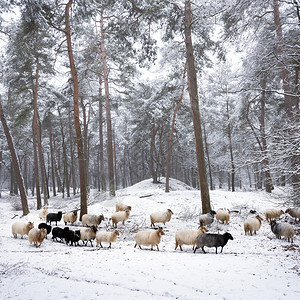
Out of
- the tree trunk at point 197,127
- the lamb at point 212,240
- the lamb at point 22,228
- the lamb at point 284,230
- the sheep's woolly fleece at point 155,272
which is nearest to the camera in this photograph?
the sheep's woolly fleece at point 155,272

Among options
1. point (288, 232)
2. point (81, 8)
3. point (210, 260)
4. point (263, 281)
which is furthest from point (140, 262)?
point (81, 8)

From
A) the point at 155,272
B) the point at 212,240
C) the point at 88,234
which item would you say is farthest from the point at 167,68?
the point at 155,272

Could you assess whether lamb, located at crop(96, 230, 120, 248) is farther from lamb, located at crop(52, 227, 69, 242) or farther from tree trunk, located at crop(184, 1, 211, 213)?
tree trunk, located at crop(184, 1, 211, 213)

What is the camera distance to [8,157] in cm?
3142

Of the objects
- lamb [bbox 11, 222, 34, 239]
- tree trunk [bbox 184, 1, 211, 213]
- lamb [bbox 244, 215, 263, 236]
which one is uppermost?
tree trunk [bbox 184, 1, 211, 213]

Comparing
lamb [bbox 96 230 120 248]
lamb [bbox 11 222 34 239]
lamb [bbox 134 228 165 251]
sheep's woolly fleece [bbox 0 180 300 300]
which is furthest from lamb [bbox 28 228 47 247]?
lamb [bbox 134 228 165 251]

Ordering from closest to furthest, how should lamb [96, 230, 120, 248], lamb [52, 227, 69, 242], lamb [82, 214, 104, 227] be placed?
lamb [96, 230, 120, 248], lamb [52, 227, 69, 242], lamb [82, 214, 104, 227]

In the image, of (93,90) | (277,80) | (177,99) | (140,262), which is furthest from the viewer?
(93,90)

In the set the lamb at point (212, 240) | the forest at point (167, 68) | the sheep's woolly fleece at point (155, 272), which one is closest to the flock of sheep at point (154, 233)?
the lamb at point (212, 240)

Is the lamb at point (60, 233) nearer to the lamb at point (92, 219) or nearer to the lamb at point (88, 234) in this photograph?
the lamb at point (88, 234)

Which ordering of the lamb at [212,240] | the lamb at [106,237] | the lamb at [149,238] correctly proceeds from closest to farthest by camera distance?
the lamb at [212,240]
the lamb at [149,238]
the lamb at [106,237]

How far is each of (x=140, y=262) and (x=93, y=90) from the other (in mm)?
20309

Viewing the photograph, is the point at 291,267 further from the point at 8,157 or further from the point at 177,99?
the point at 8,157

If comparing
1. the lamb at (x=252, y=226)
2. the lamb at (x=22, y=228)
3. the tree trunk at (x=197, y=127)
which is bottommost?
the lamb at (x=252, y=226)
